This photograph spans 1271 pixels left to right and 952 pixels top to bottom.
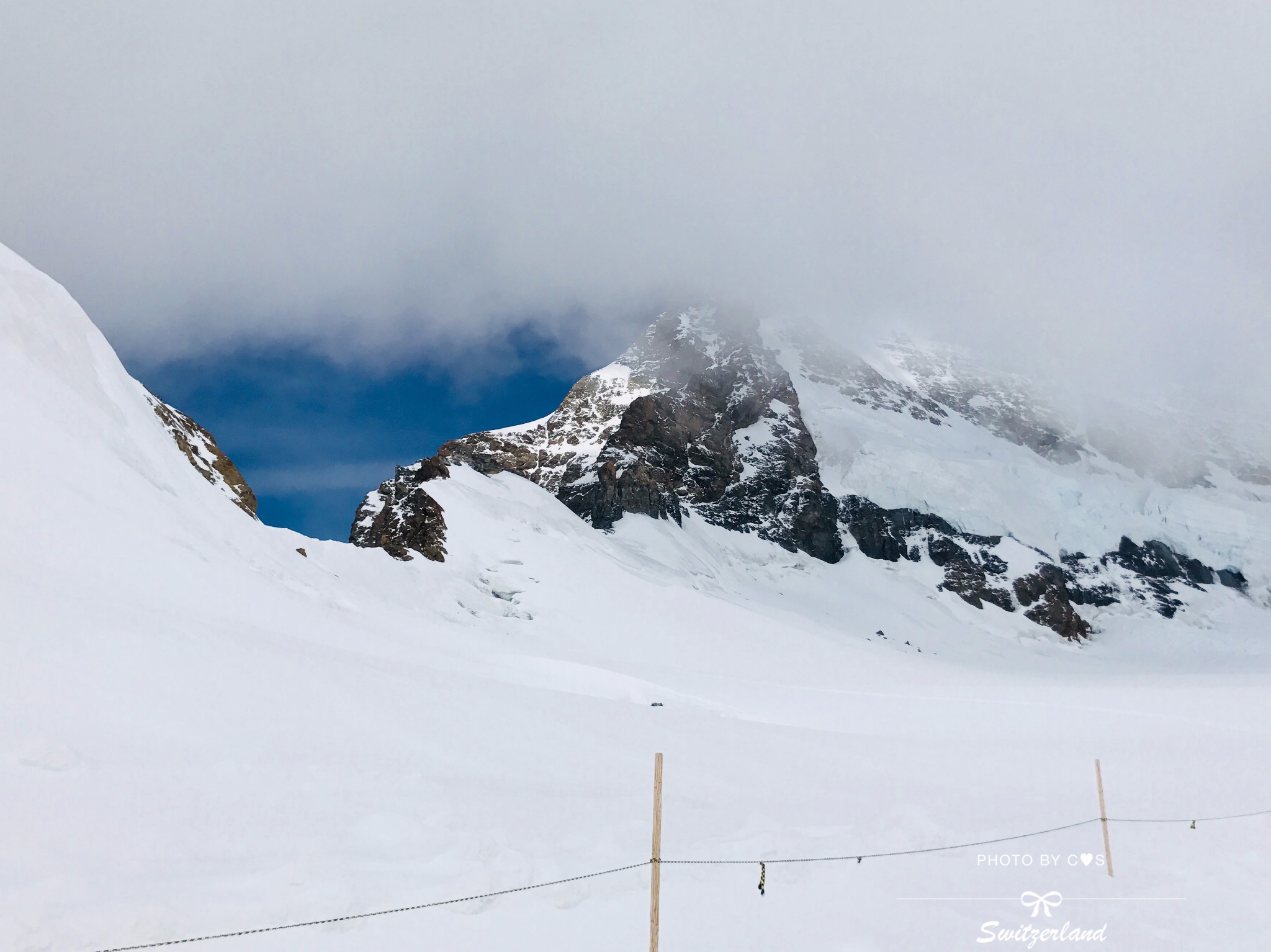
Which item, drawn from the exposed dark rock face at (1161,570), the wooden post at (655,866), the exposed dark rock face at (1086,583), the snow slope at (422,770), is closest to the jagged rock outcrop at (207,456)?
the snow slope at (422,770)

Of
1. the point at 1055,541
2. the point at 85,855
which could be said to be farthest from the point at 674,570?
the point at 1055,541

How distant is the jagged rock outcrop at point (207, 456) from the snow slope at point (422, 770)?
162 inches

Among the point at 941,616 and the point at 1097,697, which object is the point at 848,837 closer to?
the point at 1097,697

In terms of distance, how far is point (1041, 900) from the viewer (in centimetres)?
941

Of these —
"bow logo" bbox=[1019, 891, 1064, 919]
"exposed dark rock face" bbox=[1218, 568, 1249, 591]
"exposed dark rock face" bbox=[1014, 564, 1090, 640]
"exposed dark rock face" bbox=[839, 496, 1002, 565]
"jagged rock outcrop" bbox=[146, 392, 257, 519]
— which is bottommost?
"bow logo" bbox=[1019, 891, 1064, 919]

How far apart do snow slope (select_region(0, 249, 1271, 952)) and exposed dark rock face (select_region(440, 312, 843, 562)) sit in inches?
2682

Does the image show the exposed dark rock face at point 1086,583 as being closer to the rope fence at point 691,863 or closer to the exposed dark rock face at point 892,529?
the exposed dark rock face at point 892,529

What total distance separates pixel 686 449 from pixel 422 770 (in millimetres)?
104374

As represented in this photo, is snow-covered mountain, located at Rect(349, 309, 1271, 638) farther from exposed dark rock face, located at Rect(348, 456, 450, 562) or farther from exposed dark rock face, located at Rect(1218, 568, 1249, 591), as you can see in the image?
exposed dark rock face, located at Rect(348, 456, 450, 562)

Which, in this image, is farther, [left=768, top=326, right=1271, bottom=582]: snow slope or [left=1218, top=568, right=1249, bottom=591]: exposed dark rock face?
[left=1218, top=568, right=1249, bottom=591]: exposed dark rock face

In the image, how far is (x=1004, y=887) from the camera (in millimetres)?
9938

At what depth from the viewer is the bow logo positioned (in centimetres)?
918

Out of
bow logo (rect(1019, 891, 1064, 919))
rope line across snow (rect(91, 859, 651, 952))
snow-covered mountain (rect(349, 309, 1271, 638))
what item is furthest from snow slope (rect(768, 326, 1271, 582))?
rope line across snow (rect(91, 859, 651, 952))

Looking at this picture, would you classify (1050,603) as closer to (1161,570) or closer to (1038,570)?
(1038,570)
